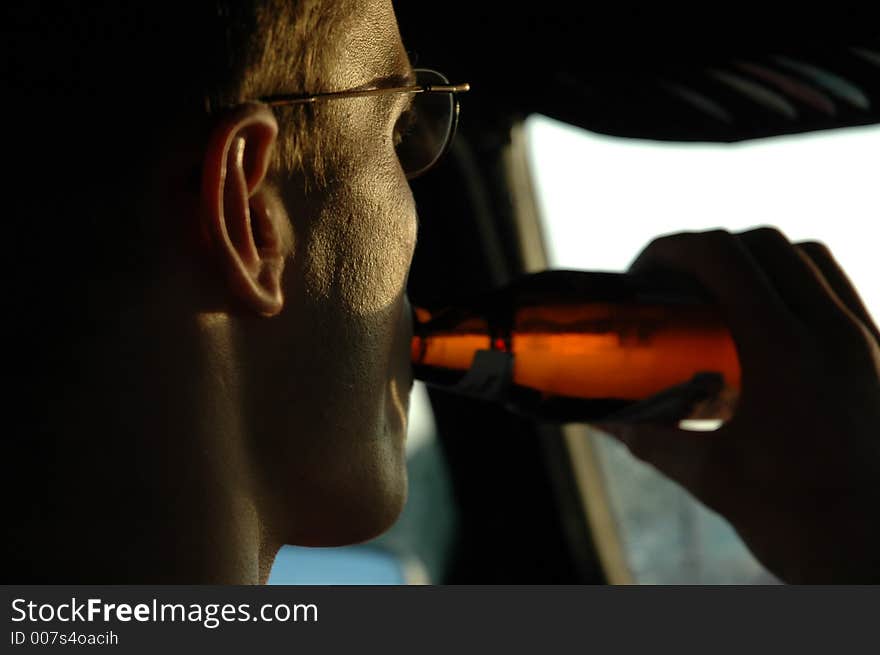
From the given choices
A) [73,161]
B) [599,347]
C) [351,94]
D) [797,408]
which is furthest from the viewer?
[599,347]

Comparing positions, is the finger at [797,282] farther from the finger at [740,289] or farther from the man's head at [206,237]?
the man's head at [206,237]

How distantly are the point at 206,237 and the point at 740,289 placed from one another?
0.62 meters

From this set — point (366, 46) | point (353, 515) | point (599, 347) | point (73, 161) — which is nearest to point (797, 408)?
point (599, 347)

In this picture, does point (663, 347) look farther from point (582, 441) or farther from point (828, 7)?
point (582, 441)

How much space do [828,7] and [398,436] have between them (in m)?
0.75

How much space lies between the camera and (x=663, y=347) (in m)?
1.20

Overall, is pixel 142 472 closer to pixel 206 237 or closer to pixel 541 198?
pixel 206 237

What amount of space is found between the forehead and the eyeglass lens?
3.1 inches

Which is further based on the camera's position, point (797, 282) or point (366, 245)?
point (797, 282)

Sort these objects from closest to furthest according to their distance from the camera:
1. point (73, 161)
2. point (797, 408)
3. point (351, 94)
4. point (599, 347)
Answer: point (73, 161) → point (351, 94) → point (797, 408) → point (599, 347)

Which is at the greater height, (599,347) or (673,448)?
(599,347)

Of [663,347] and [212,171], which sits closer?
[212,171]

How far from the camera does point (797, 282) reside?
1.14 meters
